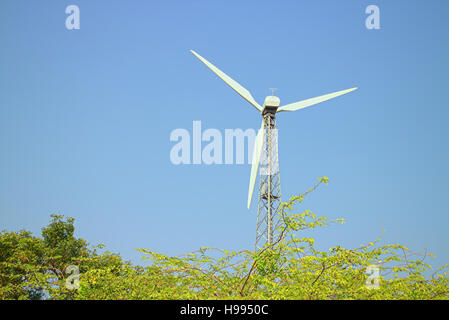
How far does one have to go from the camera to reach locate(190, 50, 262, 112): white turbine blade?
33147 millimetres

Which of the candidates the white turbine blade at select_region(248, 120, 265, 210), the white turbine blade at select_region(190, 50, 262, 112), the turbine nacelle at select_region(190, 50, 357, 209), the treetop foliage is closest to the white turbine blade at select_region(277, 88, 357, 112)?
the turbine nacelle at select_region(190, 50, 357, 209)

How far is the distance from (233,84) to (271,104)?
152 inches

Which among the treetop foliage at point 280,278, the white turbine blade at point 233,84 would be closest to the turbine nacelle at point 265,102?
the white turbine blade at point 233,84

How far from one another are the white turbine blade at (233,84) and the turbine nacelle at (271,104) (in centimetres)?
111

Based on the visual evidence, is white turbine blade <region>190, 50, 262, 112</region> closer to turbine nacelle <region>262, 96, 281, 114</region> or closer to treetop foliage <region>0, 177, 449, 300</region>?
turbine nacelle <region>262, 96, 281, 114</region>

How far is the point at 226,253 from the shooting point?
7.82 metres

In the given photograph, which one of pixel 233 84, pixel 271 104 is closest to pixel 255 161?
pixel 271 104

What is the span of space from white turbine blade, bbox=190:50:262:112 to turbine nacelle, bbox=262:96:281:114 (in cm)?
111

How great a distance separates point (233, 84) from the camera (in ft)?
113

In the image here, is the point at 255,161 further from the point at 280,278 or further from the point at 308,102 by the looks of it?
the point at 280,278
